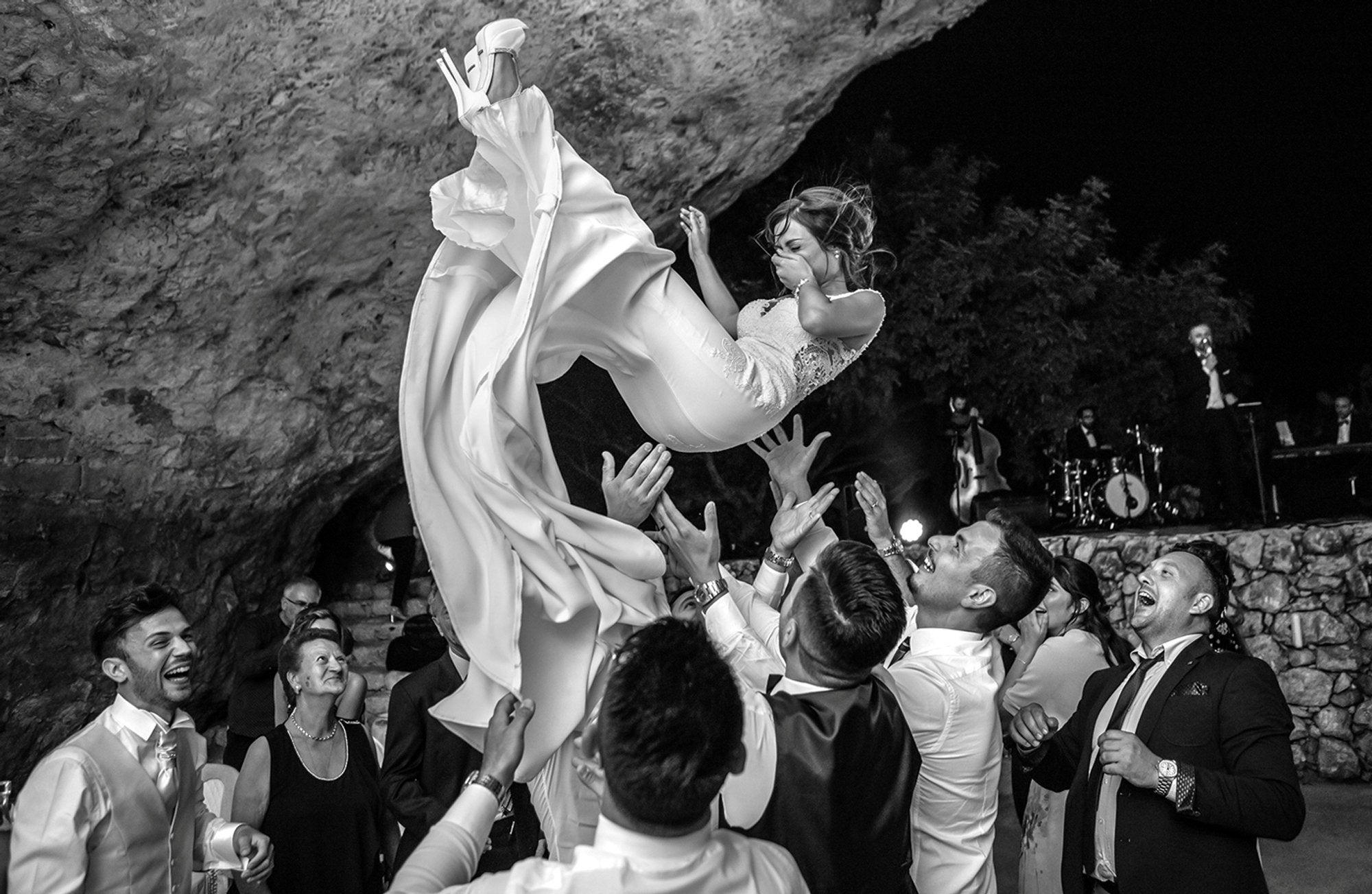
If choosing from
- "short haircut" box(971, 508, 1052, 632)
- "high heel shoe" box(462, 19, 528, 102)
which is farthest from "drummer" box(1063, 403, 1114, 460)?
"high heel shoe" box(462, 19, 528, 102)

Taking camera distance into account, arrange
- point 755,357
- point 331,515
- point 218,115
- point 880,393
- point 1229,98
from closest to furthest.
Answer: point 755,357 < point 218,115 < point 331,515 < point 880,393 < point 1229,98

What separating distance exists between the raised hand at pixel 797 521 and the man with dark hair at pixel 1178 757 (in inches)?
30.9

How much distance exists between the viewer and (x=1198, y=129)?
14031 millimetres

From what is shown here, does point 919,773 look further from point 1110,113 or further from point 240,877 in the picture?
point 1110,113

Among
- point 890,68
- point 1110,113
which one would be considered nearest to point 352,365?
point 890,68

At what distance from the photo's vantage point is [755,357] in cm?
257

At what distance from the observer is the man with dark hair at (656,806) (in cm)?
153

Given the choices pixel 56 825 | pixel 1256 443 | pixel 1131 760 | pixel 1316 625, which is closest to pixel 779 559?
pixel 1131 760

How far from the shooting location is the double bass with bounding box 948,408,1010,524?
10.3 metres

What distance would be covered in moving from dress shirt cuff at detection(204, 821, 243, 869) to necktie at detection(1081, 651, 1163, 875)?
6.57 ft

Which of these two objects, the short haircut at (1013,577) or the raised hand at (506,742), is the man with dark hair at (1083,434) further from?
the raised hand at (506,742)

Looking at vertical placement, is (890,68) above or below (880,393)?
above

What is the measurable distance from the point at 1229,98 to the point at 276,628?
1270cm

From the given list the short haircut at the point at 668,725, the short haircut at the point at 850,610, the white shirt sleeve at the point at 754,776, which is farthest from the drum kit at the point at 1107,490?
the short haircut at the point at 668,725
